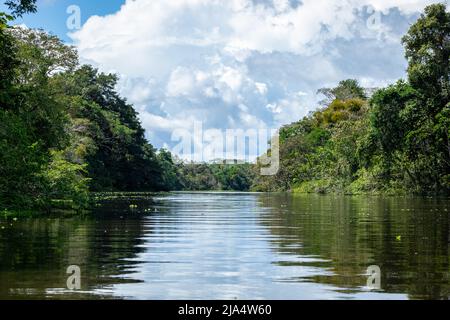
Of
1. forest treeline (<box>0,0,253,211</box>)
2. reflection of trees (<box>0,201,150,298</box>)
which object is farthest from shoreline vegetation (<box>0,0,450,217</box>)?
reflection of trees (<box>0,201,150,298</box>)

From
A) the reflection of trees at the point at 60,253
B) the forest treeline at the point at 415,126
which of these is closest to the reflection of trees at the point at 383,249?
the reflection of trees at the point at 60,253

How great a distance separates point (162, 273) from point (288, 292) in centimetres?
264

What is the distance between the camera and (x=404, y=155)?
6688 cm

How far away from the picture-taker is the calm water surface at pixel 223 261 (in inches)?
392

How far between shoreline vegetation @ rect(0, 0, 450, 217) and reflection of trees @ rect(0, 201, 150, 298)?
5.39 m

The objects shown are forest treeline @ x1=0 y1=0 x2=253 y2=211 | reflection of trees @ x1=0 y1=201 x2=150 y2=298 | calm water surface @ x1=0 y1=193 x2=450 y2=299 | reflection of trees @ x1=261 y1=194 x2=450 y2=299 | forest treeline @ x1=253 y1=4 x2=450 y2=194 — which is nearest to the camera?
calm water surface @ x1=0 y1=193 x2=450 y2=299

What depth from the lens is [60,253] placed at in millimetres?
14398

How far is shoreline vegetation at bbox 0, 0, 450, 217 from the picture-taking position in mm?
29781

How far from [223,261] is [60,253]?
326 cm

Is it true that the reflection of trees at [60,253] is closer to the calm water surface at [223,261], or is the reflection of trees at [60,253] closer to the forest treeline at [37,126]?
the calm water surface at [223,261]

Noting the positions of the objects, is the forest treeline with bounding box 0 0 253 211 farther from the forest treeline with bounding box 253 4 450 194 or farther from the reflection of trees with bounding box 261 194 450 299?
the forest treeline with bounding box 253 4 450 194

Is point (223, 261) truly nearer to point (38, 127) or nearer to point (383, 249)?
point (383, 249)

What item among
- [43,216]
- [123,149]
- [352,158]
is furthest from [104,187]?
[43,216]
